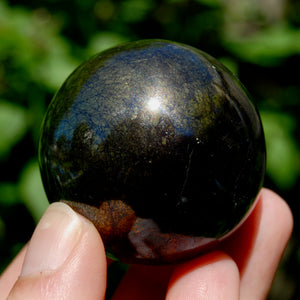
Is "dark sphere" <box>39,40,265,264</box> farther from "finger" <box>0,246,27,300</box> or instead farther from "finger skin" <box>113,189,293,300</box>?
"finger" <box>0,246,27,300</box>

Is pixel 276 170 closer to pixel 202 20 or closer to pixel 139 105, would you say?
pixel 202 20

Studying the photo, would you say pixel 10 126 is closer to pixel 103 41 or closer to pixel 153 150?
pixel 103 41

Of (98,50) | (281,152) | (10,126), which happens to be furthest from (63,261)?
(281,152)

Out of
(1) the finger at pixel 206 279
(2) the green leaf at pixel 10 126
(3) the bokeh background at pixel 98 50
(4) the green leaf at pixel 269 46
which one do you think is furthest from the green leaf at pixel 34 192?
(4) the green leaf at pixel 269 46

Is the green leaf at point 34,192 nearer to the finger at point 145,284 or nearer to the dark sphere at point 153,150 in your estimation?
the finger at point 145,284

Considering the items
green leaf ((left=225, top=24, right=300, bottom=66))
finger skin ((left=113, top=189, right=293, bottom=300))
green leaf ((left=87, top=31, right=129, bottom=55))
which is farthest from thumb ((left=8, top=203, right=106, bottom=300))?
green leaf ((left=225, top=24, right=300, bottom=66))

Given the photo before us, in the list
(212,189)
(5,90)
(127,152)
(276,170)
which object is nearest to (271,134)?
(276,170)

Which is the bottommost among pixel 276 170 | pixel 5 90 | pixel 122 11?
pixel 276 170
